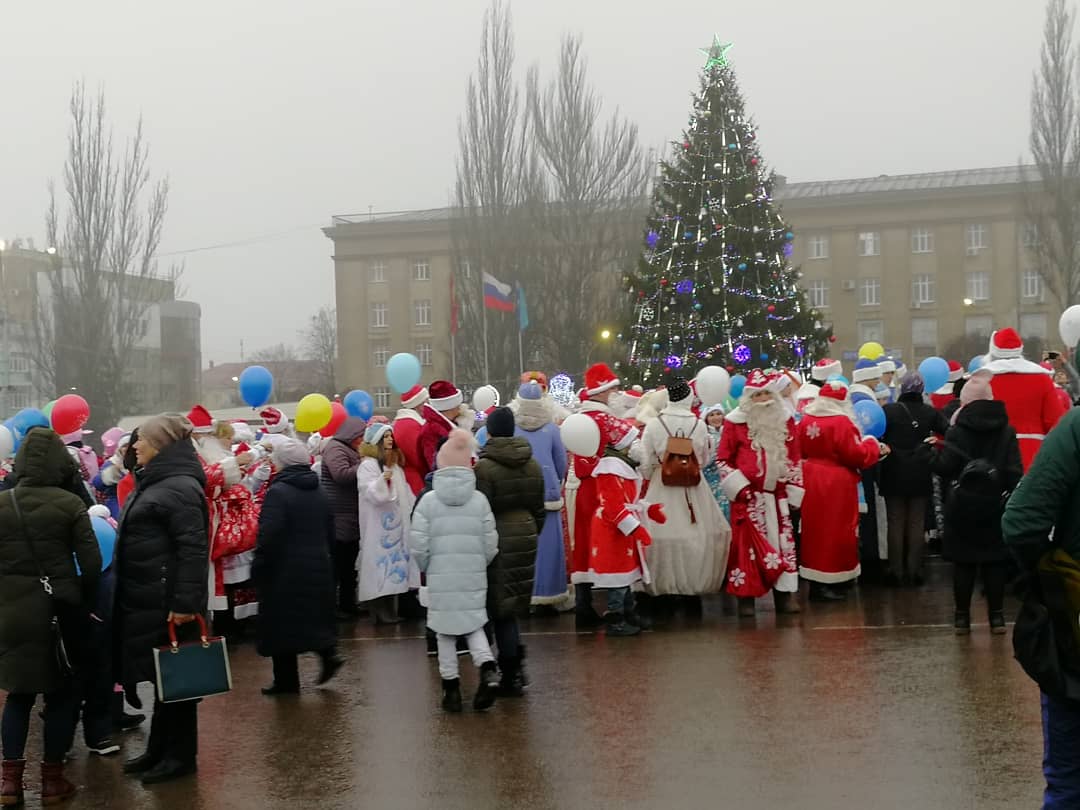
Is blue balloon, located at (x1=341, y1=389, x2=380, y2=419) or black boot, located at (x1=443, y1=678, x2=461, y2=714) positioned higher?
blue balloon, located at (x1=341, y1=389, x2=380, y2=419)

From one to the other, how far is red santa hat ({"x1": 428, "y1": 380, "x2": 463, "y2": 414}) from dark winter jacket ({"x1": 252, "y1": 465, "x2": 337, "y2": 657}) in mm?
2185

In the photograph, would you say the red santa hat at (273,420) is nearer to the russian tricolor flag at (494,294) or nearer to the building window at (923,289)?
the russian tricolor flag at (494,294)

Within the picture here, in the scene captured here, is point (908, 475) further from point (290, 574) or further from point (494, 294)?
point (494, 294)

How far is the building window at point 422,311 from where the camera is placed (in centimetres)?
7325

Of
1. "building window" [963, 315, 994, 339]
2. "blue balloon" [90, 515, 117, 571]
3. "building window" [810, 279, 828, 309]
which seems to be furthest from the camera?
"building window" [810, 279, 828, 309]

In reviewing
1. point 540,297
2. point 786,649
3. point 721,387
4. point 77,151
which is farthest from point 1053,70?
point 786,649

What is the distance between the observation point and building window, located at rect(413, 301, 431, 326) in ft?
240

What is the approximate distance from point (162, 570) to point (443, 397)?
4075mm

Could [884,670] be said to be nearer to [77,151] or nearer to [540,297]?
[540,297]

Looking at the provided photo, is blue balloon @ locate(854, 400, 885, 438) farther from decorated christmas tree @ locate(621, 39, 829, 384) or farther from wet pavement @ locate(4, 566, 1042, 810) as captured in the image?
decorated christmas tree @ locate(621, 39, 829, 384)

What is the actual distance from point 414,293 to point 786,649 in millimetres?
65170

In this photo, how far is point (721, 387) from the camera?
38.0ft

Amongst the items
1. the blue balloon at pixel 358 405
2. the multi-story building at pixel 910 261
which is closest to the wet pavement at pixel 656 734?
the blue balloon at pixel 358 405

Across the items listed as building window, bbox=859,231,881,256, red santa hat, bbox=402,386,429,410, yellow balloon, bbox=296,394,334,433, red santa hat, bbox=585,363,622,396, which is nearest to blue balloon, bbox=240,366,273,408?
yellow balloon, bbox=296,394,334,433
